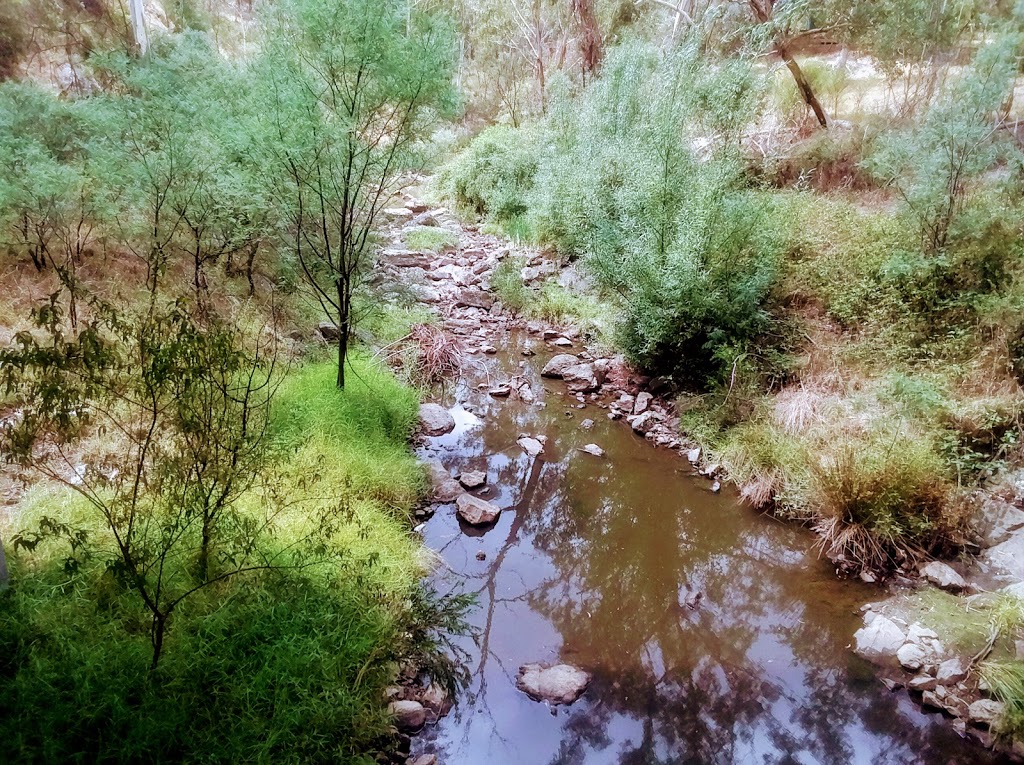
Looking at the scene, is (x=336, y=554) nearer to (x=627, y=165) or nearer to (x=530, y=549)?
(x=530, y=549)

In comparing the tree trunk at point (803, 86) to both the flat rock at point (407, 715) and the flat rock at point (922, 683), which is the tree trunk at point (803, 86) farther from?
the flat rock at point (407, 715)

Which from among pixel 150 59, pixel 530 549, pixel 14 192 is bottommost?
pixel 530 549

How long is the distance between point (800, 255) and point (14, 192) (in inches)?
302

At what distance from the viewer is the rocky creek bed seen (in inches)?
112

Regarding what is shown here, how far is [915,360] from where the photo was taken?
492 cm

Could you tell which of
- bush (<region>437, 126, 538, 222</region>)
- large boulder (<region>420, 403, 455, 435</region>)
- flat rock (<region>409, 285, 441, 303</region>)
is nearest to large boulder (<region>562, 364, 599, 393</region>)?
large boulder (<region>420, 403, 455, 435</region>)

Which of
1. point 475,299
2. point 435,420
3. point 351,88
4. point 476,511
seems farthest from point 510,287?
point 476,511

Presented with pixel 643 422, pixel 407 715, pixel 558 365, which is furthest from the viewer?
pixel 558 365

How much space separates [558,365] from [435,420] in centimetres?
195

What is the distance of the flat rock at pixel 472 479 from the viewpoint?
4.73 m

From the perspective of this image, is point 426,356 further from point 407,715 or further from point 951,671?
point 951,671

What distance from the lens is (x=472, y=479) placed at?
4.75m

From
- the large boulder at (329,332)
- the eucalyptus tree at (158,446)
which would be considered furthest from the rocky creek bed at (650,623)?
the large boulder at (329,332)

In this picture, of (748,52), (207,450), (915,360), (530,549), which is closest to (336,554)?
(207,450)
